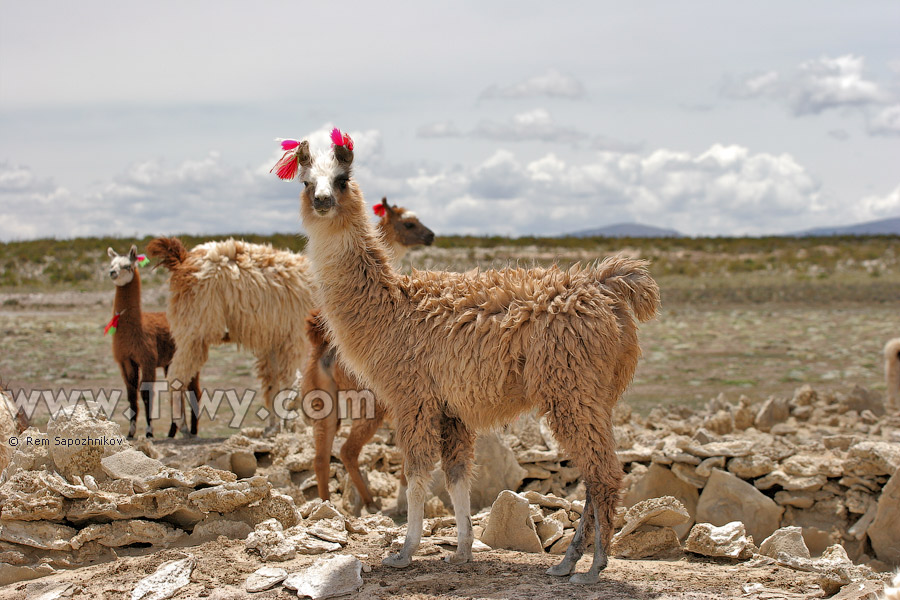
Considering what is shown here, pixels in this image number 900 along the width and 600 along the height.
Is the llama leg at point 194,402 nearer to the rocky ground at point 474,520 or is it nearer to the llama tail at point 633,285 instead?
the rocky ground at point 474,520

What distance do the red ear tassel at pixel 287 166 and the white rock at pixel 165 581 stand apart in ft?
10.5

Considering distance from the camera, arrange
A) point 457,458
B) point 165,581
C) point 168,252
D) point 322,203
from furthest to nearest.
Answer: point 168,252 → point 457,458 → point 322,203 → point 165,581

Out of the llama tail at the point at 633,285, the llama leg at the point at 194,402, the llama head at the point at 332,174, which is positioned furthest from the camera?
the llama leg at the point at 194,402

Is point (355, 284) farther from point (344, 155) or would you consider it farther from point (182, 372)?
point (182, 372)

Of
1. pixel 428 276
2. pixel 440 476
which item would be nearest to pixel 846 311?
pixel 440 476

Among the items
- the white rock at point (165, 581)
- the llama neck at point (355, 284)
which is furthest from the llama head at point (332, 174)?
the white rock at point (165, 581)

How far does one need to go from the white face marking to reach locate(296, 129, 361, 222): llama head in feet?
18.9

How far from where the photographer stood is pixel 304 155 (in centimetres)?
656

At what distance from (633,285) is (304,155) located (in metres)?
2.89

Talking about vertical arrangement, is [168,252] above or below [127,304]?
above

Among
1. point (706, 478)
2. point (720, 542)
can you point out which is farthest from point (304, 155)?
point (706, 478)

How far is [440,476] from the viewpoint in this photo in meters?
9.06

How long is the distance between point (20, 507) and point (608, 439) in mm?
4634

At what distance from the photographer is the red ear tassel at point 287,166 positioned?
673cm
